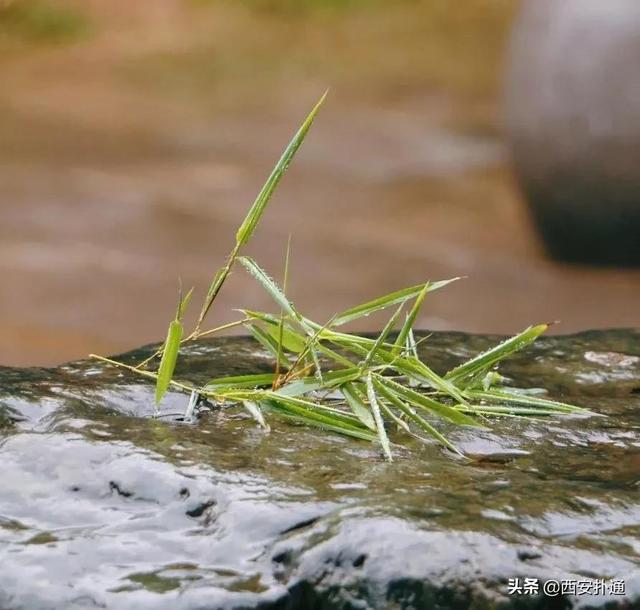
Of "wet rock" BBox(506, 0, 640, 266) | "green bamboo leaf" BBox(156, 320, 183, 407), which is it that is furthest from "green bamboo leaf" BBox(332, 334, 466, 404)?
"wet rock" BBox(506, 0, 640, 266)

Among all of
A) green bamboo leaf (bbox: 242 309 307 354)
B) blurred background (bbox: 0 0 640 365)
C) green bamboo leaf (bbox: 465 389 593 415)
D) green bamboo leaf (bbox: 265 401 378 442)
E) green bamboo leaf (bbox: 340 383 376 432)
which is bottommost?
green bamboo leaf (bbox: 265 401 378 442)

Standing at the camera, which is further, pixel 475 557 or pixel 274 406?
pixel 274 406

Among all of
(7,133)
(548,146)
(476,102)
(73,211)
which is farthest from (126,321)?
(476,102)

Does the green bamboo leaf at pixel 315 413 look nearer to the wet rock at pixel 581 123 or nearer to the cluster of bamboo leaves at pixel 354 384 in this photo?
the cluster of bamboo leaves at pixel 354 384

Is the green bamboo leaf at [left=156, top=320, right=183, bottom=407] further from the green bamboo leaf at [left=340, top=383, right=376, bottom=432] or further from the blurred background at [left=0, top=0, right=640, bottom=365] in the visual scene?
the blurred background at [left=0, top=0, right=640, bottom=365]

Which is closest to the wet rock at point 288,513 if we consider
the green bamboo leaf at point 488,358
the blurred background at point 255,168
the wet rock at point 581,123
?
the green bamboo leaf at point 488,358

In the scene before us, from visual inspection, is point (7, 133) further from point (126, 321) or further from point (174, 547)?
point (174, 547)
